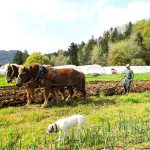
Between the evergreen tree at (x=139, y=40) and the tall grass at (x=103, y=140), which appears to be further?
the evergreen tree at (x=139, y=40)

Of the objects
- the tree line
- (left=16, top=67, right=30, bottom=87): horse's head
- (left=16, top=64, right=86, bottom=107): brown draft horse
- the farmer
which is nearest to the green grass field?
(left=16, top=64, right=86, bottom=107): brown draft horse

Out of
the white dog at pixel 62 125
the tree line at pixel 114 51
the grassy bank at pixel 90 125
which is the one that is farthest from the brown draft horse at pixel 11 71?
the tree line at pixel 114 51

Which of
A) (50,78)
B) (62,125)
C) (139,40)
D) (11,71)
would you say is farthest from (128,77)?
Result: (139,40)

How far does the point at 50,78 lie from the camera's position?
1817 centimetres

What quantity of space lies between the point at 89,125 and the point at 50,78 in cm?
610

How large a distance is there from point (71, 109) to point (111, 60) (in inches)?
3267

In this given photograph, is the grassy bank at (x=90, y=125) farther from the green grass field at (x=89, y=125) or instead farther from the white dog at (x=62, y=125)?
the white dog at (x=62, y=125)

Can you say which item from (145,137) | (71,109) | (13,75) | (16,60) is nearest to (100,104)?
(71,109)

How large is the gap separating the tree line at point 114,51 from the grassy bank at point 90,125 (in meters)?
72.5

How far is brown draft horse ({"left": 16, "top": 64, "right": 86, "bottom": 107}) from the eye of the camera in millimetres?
17844

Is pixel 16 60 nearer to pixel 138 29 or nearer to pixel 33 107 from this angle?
pixel 138 29

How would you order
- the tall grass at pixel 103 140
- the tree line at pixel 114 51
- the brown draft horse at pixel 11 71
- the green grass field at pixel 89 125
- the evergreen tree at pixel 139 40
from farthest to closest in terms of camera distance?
the evergreen tree at pixel 139 40 < the tree line at pixel 114 51 < the brown draft horse at pixel 11 71 < the green grass field at pixel 89 125 < the tall grass at pixel 103 140

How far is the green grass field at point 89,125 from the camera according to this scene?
9.80 m

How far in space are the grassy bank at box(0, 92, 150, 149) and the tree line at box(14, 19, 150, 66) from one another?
72.5m
